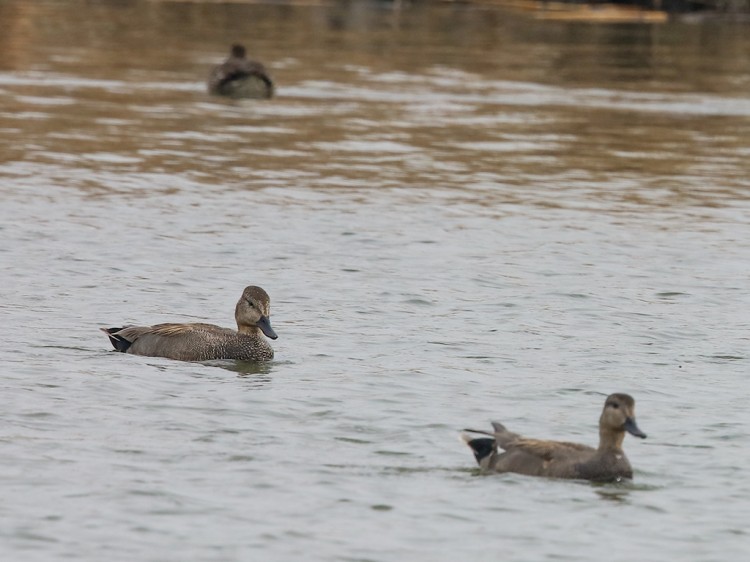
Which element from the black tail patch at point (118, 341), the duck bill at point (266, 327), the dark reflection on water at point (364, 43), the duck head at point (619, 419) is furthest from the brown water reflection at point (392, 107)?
the duck head at point (619, 419)

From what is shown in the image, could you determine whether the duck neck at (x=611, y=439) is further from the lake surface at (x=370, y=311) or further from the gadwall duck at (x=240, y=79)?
Answer: the gadwall duck at (x=240, y=79)

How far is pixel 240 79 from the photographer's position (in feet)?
122

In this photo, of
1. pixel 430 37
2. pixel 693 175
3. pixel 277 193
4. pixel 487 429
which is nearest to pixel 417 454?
pixel 487 429

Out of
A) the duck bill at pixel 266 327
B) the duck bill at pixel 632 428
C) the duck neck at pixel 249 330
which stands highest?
the duck bill at pixel 632 428

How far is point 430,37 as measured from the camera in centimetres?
5628

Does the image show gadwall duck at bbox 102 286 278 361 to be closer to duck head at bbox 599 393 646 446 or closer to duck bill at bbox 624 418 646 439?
duck head at bbox 599 393 646 446

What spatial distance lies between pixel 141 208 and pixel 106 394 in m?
9.97

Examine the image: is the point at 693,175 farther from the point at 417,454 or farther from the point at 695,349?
the point at 417,454

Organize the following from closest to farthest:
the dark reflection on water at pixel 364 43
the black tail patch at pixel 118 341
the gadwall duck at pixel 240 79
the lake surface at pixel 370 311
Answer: the lake surface at pixel 370 311
the black tail patch at pixel 118 341
the gadwall duck at pixel 240 79
the dark reflection on water at pixel 364 43

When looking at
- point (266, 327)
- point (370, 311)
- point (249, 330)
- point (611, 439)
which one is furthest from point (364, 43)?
point (611, 439)

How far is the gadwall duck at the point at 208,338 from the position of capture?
50.7 ft

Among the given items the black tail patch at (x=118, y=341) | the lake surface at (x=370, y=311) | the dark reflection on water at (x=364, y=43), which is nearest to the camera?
the lake surface at (x=370, y=311)

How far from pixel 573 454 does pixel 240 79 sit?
25.7 m

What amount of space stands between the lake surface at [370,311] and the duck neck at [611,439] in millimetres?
268
